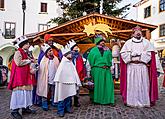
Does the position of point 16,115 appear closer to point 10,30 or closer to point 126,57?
point 126,57

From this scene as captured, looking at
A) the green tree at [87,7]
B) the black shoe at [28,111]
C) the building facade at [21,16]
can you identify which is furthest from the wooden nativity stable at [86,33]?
the building facade at [21,16]

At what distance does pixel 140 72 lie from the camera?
8.32 meters

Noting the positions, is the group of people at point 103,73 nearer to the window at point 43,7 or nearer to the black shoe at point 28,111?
the black shoe at point 28,111

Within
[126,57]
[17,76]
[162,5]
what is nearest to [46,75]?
[17,76]

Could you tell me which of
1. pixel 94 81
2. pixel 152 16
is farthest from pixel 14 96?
pixel 152 16

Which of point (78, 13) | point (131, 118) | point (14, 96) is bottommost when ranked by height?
point (131, 118)

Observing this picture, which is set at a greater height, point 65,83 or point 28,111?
point 65,83

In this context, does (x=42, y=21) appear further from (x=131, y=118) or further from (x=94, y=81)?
(x=131, y=118)

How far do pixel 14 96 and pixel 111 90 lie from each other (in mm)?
3161

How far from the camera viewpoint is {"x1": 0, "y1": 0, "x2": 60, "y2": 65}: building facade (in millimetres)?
31672

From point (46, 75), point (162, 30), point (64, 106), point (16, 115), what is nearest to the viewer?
point (16, 115)

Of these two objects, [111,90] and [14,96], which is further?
[111,90]

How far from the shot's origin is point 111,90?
855 cm

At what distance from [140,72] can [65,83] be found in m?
2.47
